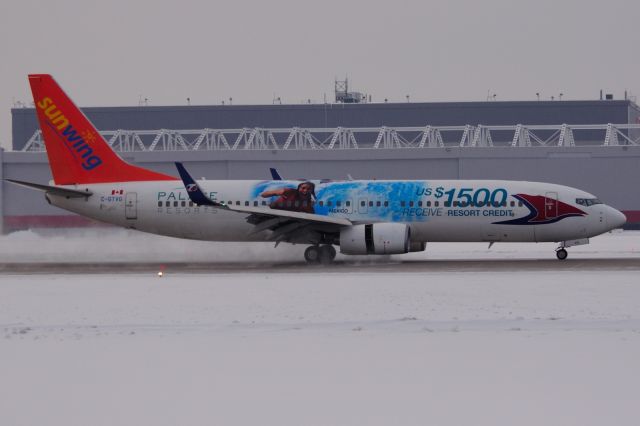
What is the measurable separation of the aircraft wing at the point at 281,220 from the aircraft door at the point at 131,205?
3436 mm

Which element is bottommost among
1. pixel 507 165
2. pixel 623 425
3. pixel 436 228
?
pixel 623 425

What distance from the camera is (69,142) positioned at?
41.6 metres

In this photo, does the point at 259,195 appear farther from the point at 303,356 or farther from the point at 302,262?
the point at 303,356

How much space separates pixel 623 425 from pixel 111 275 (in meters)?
23.9

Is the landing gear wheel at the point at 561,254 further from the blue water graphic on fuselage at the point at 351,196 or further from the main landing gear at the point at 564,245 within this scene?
the blue water graphic on fuselage at the point at 351,196

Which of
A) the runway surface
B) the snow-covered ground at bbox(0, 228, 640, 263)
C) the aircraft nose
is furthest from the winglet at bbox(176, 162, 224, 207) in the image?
the aircraft nose

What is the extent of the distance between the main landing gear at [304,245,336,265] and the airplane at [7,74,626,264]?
0.04m

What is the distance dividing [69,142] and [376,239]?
47.5 feet

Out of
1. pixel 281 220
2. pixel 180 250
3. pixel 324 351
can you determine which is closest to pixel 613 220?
pixel 281 220

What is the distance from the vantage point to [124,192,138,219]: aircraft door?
41000mm

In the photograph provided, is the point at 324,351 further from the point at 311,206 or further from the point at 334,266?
the point at 311,206

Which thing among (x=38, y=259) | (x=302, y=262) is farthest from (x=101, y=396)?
(x=38, y=259)

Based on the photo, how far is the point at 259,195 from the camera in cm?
4059

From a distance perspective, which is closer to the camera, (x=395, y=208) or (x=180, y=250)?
(x=395, y=208)
